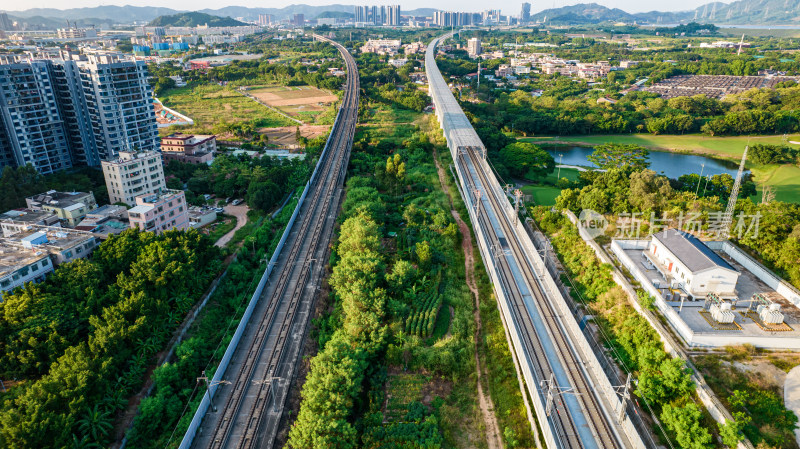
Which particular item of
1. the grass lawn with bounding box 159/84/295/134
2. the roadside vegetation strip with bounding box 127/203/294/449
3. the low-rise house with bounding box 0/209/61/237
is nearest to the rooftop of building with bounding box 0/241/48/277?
the low-rise house with bounding box 0/209/61/237

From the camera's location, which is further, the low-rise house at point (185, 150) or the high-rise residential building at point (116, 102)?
the low-rise house at point (185, 150)

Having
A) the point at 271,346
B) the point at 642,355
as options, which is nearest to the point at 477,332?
the point at 642,355

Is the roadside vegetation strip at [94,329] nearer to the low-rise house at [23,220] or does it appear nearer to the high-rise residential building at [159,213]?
the high-rise residential building at [159,213]

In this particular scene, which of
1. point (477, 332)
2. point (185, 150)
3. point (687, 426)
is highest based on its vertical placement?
point (185, 150)

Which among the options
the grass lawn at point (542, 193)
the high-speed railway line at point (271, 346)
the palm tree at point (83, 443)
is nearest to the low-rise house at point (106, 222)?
the high-speed railway line at point (271, 346)

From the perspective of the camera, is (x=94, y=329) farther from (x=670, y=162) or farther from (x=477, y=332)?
(x=670, y=162)

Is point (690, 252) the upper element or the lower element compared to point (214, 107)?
upper
